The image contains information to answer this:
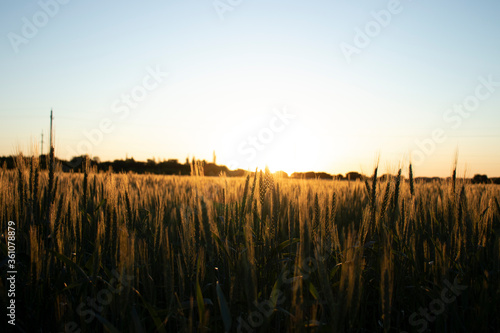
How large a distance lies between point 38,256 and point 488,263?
245cm

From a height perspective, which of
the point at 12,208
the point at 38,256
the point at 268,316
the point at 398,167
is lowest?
the point at 268,316

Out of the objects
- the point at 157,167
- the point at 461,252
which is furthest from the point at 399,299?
the point at 157,167

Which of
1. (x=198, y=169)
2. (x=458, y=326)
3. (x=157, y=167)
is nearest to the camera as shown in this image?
(x=458, y=326)

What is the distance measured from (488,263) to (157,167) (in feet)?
92.3

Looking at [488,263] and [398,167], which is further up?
[398,167]

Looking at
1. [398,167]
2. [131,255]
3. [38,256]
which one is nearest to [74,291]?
[38,256]

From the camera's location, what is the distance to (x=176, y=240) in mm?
2139

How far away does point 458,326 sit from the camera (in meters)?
1.14

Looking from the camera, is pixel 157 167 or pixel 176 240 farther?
pixel 157 167

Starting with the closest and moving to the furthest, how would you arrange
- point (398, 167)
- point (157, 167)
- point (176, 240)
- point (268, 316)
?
point (268, 316), point (398, 167), point (176, 240), point (157, 167)

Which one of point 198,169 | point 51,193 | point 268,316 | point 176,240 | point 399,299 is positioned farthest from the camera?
point 198,169

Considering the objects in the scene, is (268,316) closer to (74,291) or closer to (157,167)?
(74,291)

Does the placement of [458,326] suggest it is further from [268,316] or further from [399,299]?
[268,316]

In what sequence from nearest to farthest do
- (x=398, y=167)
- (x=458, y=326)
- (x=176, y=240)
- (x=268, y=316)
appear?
(x=268, y=316) → (x=458, y=326) → (x=398, y=167) → (x=176, y=240)
